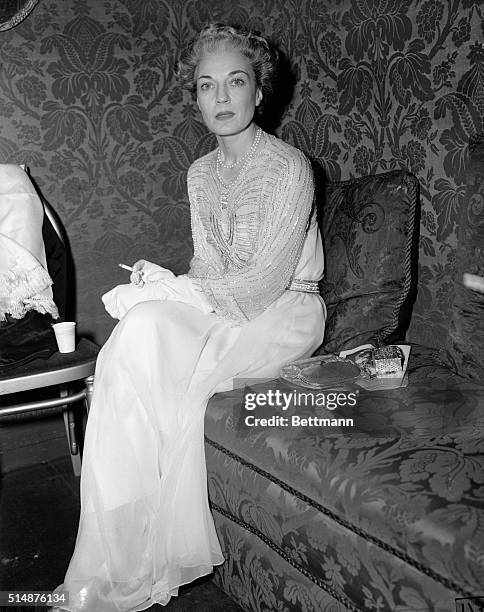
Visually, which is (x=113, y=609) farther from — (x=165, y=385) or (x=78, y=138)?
(x=78, y=138)

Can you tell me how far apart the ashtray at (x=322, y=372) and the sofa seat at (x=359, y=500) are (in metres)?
0.06

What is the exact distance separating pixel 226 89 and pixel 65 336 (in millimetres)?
1051

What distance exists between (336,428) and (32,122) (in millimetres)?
2008

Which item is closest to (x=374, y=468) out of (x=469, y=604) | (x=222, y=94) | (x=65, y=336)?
(x=469, y=604)

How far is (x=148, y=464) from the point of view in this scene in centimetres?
186

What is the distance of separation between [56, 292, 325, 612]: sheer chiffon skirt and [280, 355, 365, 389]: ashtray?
0.30 ft

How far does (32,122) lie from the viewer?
2.87 metres

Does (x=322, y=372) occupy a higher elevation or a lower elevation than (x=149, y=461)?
higher

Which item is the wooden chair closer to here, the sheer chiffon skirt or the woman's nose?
the sheer chiffon skirt

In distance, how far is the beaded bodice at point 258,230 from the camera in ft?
7.04

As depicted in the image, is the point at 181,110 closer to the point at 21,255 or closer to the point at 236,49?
the point at 236,49

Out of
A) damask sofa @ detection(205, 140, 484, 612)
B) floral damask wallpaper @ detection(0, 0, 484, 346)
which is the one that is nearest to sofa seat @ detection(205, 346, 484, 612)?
damask sofa @ detection(205, 140, 484, 612)

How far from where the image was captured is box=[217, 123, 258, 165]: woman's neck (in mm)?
2379

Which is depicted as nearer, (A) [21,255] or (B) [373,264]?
(B) [373,264]
